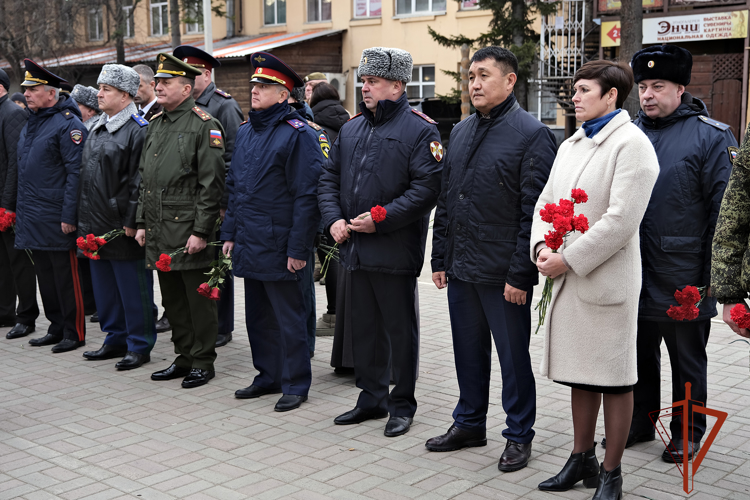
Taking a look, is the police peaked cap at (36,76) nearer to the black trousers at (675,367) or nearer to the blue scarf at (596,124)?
the blue scarf at (596,124)

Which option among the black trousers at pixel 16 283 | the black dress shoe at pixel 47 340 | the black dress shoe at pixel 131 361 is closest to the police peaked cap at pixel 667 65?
the black dress shoe at pixel 131 361

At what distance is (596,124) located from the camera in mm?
3818

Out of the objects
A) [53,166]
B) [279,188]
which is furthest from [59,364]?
[279,188]

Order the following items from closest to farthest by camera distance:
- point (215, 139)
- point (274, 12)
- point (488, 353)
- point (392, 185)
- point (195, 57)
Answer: point (488, 353) < point (392, 185) < point (215, 139) < point (195, 57) < point (274, 12)

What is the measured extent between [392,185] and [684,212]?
5.15ft

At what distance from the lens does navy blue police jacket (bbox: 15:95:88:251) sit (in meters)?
7.00

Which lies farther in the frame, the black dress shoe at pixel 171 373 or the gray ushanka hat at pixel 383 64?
the black dress shoe at pixel 171 373

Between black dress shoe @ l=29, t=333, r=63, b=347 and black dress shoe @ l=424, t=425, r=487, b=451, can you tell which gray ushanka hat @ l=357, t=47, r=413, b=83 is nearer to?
black dress shoe @ l=424, t=425, r=487, b=451

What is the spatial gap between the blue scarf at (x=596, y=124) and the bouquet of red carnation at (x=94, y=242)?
12.6 ft

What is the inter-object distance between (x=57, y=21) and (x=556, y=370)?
24703mm

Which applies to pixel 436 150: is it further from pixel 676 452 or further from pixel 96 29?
pixel 96 29

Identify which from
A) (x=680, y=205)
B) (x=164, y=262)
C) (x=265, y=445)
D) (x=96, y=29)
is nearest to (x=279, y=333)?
(x=164, y=262)

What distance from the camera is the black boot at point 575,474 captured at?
3996mm

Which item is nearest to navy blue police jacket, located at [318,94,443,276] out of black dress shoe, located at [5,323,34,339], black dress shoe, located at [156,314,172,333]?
black dress shoe, located at [156,314,172,333]
